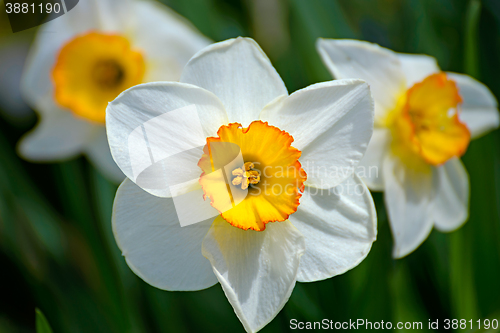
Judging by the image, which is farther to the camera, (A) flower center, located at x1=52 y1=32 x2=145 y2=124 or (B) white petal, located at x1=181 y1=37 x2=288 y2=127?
(A) flower center, located at x1=52 y1=32 x2=145 y2=124

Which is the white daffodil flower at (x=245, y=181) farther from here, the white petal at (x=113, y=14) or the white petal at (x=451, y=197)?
the white petal at (x=113, y=14)

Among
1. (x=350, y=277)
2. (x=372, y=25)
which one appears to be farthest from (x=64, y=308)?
(x=372, y=25)

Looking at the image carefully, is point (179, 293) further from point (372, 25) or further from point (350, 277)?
point (372, 25)

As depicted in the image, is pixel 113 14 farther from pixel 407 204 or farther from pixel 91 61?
pixel 407 204

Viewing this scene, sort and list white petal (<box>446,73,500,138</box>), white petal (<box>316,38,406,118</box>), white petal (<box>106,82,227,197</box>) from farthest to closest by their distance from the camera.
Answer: white petal (<box>446,73,500,138</box>), white petal (<box>316,38,406,118</box>), white petal (<box>106,82,227,197</box>)

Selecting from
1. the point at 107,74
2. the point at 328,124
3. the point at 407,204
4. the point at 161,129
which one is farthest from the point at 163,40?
the point at 407,204

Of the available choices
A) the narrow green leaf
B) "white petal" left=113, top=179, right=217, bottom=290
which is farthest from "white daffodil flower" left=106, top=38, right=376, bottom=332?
the narrow green leaf

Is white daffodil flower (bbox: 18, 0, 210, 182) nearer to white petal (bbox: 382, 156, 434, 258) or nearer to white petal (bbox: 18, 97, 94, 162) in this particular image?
white petal (bbox: 18, 97, 94, 162)

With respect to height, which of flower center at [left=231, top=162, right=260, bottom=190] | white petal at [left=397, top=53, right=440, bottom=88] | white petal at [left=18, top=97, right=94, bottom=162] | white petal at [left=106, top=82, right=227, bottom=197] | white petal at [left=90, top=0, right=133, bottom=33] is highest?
white petal at [left=90, top=0, right=133, bottom=33]
